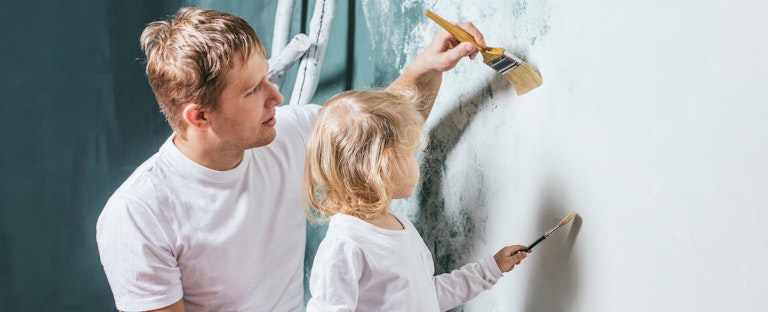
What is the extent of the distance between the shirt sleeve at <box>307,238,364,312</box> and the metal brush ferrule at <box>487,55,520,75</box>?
1.05 feet

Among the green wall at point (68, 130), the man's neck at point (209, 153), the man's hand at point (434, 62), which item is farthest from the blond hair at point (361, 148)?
the green wall at point (68, 130)

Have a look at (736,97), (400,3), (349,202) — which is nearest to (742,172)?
(736,97)

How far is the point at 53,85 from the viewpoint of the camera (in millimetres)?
1854

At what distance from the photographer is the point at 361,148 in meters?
0.96

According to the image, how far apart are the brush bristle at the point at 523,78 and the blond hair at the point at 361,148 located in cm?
14

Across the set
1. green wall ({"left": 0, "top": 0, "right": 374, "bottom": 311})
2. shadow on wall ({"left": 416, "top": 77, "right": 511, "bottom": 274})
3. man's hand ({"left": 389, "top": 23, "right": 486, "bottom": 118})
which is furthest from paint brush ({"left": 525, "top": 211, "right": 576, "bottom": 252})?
green wall ({"left": 0, "top": 0, "right": 374, "bottom": 311})

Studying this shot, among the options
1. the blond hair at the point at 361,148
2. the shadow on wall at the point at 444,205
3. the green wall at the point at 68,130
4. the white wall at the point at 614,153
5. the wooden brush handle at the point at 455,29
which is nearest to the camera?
the white wall at the point at 614,153

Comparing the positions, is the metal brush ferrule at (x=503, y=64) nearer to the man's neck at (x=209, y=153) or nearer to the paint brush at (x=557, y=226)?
the paint brush at (x=557, y=226)

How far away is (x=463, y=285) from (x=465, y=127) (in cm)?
26

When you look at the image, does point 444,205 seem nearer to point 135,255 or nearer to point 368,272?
point 368,272

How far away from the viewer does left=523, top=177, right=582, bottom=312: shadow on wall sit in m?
0.99

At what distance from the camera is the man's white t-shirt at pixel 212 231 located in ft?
3.79

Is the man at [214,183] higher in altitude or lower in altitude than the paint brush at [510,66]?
lower

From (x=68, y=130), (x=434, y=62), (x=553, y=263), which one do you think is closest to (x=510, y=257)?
(x=553, y=263)
